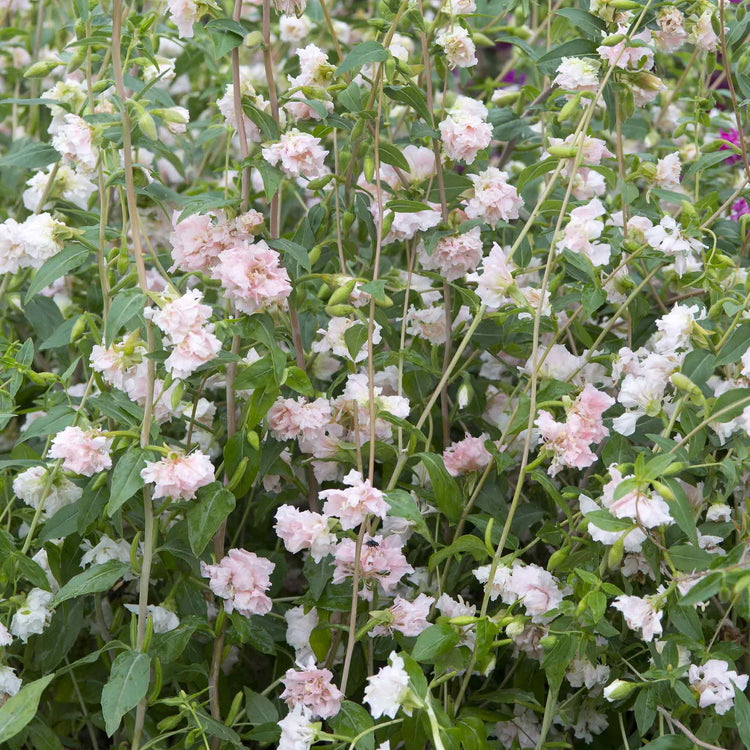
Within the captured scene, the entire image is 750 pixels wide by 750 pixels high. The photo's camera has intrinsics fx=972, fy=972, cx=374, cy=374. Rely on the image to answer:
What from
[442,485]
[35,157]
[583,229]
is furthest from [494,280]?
[35,157]

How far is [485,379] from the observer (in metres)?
1.29

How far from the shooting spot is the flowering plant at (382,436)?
0.82 metres

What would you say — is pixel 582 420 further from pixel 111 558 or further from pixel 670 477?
pixel 111 558

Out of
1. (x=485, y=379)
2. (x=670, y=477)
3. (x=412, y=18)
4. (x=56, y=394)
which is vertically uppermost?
(x=412, y=18)

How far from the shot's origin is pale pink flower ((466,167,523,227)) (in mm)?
996

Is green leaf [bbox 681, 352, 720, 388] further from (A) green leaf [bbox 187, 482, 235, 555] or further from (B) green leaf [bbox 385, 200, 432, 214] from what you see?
(A) green leaf [bbox 187, 482, 235, 555]

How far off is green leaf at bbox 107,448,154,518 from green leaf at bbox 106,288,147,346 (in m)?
0.10

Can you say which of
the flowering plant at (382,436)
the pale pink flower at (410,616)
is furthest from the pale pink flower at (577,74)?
the pale pink flower at (410,616)

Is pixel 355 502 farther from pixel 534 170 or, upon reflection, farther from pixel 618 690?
pixel 534 170

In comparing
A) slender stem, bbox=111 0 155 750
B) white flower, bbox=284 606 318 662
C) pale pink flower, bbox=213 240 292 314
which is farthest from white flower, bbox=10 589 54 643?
pale pink flower, bbox=213 240 292 314

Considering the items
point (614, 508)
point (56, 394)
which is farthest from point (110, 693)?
point (614, 508)

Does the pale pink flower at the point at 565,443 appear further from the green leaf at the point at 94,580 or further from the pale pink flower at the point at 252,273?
the green leaf at the point at 94,580

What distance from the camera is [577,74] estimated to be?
3.21ft

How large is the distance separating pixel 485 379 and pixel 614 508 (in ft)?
1.70
